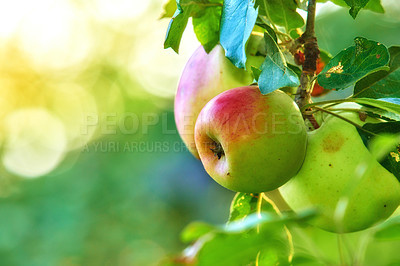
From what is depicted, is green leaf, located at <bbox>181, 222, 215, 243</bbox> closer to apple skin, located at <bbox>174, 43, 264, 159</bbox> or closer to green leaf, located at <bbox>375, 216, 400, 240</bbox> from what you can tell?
green leaf, located at <bbox>375, 216, 400, 240</bbox>

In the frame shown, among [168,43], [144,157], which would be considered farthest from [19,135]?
[168,43]

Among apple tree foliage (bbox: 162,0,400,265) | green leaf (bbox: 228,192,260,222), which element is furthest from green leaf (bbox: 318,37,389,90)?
green leaf (bbox: 228,192,260,222)

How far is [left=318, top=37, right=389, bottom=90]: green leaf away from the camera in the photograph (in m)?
0.68

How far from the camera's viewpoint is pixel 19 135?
5.59 m

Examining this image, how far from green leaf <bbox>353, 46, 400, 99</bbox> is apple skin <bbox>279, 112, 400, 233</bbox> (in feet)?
0.16

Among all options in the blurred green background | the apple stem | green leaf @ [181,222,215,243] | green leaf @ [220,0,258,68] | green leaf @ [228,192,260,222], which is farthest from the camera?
the blurred green background

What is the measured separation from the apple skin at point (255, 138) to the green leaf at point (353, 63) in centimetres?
7

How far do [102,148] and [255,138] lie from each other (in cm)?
407

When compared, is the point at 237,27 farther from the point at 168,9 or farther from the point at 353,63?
the point at 168,9

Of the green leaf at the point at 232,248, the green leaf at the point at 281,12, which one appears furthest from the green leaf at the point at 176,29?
the green leaf at the point at 232,248

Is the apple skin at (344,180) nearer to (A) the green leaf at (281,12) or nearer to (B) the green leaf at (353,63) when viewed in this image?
(B) the green leaf at (353,63)

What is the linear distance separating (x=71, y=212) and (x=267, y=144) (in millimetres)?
3089

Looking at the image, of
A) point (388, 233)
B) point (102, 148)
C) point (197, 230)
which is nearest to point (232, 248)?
point (197, 230)

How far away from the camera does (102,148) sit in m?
4.59
